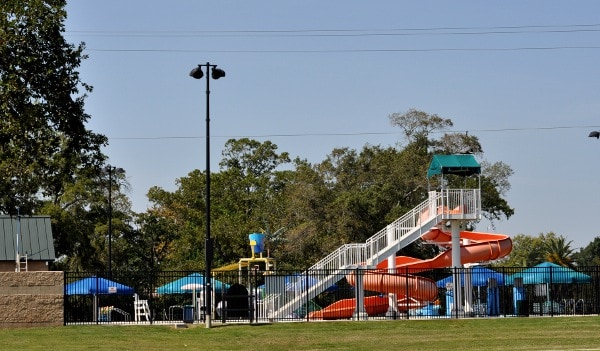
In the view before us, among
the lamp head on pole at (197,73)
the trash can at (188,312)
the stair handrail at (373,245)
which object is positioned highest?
the lamp head on pole at (197,73)

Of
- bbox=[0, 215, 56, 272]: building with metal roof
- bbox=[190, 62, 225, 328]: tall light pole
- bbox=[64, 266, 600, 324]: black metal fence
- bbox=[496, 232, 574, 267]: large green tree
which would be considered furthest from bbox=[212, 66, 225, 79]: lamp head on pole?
bbox=[496, 232, 574, 267]: large green tree

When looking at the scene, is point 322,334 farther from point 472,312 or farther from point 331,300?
point 331,300

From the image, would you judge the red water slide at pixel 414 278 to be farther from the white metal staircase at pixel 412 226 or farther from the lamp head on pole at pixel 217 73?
the lamp head on pole at pixel 217 73

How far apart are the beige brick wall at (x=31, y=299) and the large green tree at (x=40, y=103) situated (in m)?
3.14

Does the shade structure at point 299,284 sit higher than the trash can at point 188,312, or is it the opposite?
the shade structure at point 299,284

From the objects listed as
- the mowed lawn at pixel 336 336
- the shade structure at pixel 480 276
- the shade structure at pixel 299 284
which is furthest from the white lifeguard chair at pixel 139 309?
the shade structure at pixel 480 276

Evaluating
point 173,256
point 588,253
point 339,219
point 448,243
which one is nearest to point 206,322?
point 448,243

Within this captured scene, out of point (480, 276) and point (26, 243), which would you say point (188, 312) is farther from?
point (480, 276)

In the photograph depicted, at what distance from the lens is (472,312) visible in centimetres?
4153

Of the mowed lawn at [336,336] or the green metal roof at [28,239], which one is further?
the green metal roof at [28,239]

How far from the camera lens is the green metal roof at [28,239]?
48094mm

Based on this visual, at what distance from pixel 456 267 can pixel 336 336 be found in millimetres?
10969

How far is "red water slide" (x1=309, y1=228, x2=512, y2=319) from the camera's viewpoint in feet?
139

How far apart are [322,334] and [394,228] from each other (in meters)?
11.2
